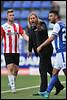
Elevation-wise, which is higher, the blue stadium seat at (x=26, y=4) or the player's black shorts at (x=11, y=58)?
the blue stadium seat at (x=26, y=4)

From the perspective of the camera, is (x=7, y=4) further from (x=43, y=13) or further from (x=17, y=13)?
(x=43, y=13)

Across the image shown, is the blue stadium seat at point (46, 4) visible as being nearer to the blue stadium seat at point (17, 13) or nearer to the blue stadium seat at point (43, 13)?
the blue stadium seat at point (43, 13)

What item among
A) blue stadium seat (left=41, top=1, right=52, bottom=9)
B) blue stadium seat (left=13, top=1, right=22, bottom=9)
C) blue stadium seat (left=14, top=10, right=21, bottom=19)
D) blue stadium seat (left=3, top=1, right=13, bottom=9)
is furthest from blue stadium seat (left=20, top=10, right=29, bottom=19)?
blue stadium seat (left=41, top=1, right=52, bottom=9)

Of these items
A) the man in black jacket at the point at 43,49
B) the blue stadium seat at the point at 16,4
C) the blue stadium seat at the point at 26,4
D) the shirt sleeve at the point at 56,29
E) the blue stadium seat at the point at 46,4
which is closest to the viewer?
the shirt sleeve at the point at 56,29

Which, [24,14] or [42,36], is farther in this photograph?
[24,14]

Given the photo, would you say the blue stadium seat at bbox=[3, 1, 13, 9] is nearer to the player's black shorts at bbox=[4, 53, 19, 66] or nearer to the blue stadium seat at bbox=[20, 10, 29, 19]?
the blue stadium seat at bbox=[20, 10, 29, 19]

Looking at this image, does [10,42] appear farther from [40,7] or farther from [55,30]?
[40,7]

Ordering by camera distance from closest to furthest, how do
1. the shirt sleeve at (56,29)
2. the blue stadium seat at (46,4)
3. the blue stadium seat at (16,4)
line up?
the shirt sleeve at (56,29) < the blue stadium seat at (46,4) < the blue stadium seat at (16,4)

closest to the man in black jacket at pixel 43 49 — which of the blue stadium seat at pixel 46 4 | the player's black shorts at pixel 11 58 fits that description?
the player's black shorts at pixel 11 58

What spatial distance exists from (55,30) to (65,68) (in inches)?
32.3

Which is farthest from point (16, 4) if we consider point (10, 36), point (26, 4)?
point (10, 36)

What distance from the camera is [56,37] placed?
31.1 feet

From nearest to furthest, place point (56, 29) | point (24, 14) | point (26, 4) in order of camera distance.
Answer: point (56, 29), point (24, 14), point (26, 4)

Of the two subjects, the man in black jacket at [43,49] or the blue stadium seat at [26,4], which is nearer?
the man in black jacket at [43,49]
